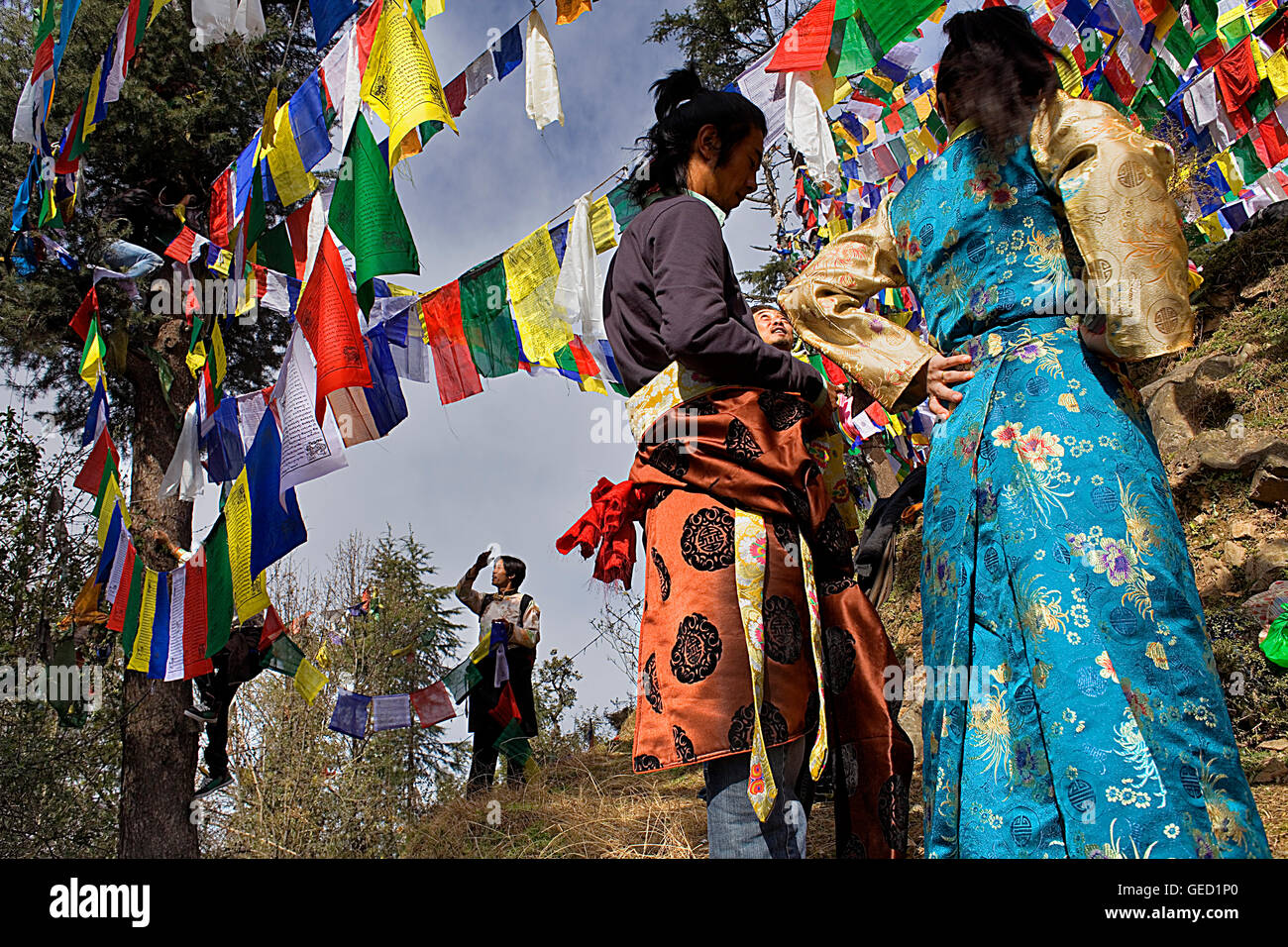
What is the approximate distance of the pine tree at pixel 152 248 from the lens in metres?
6.39

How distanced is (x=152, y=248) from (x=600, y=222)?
4703 mm

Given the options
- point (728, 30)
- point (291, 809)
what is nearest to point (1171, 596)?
point (291, 809)

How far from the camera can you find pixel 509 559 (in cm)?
627

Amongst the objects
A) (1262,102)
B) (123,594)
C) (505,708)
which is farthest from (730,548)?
(1262,102)

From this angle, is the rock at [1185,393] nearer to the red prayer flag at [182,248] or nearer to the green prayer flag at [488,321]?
the green prayer flag at [488,321]

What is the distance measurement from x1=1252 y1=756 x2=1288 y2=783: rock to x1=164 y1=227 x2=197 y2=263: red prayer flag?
19.5 ft

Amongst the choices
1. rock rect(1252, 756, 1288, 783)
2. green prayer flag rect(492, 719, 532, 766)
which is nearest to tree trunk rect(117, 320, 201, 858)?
green prayer flag rect(492, 719, 532, 766)

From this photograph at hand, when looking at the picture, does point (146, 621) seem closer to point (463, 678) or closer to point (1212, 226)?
point (463, 678)

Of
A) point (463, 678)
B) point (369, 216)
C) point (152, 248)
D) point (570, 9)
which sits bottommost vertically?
point (463, 678)

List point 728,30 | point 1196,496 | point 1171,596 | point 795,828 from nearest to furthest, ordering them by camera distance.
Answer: point 1171,596, point 795,828, point 1196,496, point 728,30

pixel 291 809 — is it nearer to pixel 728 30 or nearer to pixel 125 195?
pixel 125 195

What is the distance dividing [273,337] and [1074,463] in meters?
8.30

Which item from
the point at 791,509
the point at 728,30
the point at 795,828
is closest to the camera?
the point at 795,828

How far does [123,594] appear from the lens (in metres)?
4.37
